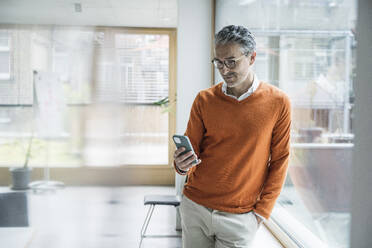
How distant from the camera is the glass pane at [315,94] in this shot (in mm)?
1353

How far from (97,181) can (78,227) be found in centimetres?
51

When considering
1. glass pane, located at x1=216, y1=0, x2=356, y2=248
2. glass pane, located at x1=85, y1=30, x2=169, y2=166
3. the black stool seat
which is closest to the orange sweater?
glass pane, located at x1=216, y1=0, x2=356, y2=248

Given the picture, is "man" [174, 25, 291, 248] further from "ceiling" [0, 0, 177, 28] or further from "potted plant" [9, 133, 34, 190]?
"ceiling" [0, 0, 177, 28]

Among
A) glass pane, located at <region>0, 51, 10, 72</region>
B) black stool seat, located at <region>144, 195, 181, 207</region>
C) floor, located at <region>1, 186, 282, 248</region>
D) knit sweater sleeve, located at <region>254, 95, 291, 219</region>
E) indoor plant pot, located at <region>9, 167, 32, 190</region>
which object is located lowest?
floor, located at <region>1, 186, 282, 248</region>

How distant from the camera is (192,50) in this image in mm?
2955

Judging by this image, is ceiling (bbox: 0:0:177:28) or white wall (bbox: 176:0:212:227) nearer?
white wall (bbox: 176:0:212:227)

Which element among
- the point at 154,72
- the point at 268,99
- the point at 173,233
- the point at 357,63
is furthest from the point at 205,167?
the point at 154,72

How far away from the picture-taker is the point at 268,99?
109cm

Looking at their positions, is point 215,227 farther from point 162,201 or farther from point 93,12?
point 93,12

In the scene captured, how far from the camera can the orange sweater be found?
1075 mm

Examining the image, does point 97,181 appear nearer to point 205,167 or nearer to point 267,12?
point 267,12

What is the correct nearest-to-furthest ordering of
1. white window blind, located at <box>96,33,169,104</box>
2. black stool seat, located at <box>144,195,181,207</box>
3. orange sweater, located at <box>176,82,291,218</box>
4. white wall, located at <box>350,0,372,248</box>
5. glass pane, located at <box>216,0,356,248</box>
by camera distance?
white wall, located at <box>350,0,372,248</box>
orange sweater, located at <box>176,82,291,218</box>
glass pane, located at <box>216,0,356,248</box>
black stool seat, located at <box>144,195,181,207</box>
white window blind, located at <box>96,33,169,104</box>

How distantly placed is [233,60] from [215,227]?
53 cm

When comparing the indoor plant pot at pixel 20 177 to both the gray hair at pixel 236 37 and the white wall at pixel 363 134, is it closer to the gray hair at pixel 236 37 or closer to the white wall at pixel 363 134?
the gray hair at pixel 236 37
